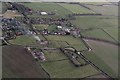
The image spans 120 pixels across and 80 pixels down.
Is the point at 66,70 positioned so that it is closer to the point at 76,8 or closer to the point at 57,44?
the point at 57,44

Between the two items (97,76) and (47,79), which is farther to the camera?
(97,76)

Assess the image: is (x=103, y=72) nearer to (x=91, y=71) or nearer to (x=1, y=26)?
(x=91, y=71)

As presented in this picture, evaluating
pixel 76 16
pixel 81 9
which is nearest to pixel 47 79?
pixel 76 16

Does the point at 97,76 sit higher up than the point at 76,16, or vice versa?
the point at 76,16

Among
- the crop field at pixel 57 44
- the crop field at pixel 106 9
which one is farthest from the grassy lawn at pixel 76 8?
the crop field at pixel 57 44

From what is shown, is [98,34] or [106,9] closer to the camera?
[98,34]

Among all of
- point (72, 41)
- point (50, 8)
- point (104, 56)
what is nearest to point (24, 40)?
point (72, 41)

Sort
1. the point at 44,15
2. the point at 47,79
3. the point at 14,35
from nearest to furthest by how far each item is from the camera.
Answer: the point at 47,79, the point at 14,35, the point at 44,15
